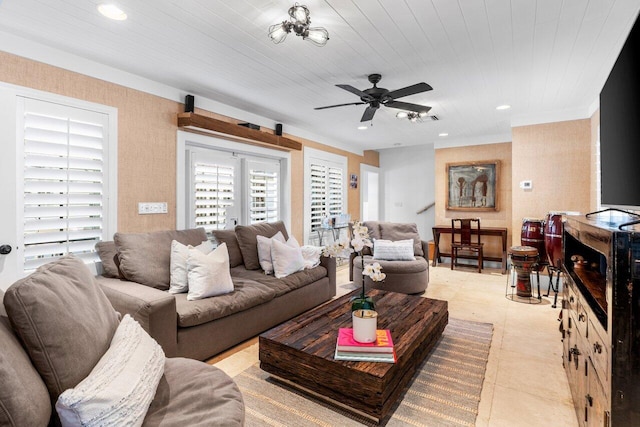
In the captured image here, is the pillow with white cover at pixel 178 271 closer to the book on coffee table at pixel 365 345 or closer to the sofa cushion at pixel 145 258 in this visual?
the sofa cushion at pixel 145 258

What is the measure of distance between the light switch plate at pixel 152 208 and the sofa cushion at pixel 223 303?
3.53 ft

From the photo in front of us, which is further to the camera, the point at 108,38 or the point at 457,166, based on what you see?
the point at 457,166

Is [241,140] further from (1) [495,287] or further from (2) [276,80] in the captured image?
(1) [495,287]

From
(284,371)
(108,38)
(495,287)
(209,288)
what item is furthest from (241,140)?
(495,287)

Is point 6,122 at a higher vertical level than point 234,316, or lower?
higher

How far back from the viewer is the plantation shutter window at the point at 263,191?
4469mm

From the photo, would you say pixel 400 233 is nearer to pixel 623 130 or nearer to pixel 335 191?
pixel 335 191

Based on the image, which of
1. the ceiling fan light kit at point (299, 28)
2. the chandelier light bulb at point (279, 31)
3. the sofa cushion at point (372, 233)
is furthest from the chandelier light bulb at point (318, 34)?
the sofa cushion at point (372, 233)

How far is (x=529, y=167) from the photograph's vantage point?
15.5ft

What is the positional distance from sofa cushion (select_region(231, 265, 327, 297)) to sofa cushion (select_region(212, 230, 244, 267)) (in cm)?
9

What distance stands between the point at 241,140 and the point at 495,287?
3.92 meters

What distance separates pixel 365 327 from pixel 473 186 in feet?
16.7

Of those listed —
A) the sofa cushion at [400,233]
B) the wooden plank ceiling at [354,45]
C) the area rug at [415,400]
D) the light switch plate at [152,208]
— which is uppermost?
the wooden plank ceiling at [354,45]

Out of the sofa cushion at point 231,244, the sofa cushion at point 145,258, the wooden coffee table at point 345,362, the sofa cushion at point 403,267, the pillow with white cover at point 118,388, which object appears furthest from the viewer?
the sofa cushion at point 403,267
